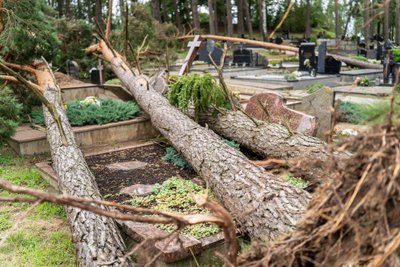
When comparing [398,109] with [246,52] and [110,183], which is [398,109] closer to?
[110,183]

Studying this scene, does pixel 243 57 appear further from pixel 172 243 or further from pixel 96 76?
Answer: pixel 172 243

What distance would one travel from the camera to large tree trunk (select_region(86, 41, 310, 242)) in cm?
329

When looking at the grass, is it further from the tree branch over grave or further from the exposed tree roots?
the exposed tree roots

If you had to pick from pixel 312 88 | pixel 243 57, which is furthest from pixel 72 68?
pixel 243 57

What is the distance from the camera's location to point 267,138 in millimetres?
5734

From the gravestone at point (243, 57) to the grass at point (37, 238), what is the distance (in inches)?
577

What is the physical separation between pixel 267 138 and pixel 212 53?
Answer: 13746mm

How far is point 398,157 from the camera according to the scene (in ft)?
5.20

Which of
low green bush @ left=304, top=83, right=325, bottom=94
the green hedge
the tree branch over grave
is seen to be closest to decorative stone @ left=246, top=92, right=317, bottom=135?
the green hedge

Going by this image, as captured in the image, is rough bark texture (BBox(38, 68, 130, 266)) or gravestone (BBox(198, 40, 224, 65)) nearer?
rough bark texture (BBox(38, 68, 130, 266))

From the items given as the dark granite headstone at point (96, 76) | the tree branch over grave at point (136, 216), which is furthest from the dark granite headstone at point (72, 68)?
the tree branch over grave at point (136, 216)

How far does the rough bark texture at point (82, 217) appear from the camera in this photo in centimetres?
333

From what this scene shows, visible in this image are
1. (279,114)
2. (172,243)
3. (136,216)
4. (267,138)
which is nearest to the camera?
(136,216)

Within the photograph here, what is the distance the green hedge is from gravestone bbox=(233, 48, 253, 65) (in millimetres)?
11447
